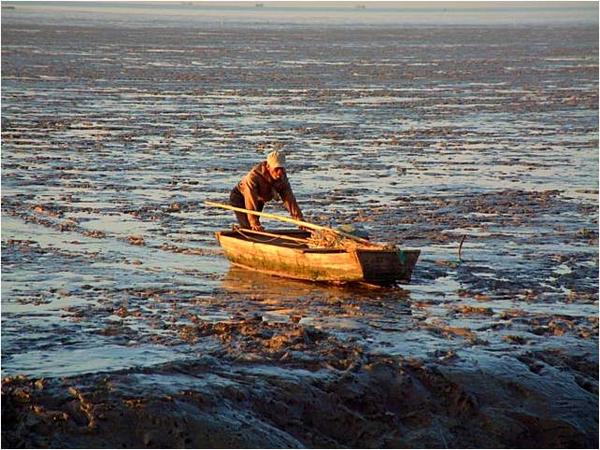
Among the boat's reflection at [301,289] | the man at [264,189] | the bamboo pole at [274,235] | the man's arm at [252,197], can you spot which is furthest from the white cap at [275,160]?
the boat's reflection at [301,289]

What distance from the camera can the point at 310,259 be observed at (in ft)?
46.0

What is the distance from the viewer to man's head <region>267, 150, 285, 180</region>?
1464 centimetres

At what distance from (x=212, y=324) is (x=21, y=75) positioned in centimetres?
3110

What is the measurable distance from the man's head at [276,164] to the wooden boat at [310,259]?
688mm

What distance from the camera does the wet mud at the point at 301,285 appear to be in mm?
9938

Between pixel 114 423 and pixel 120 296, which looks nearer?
pixel 114 423

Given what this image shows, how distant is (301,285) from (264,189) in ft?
5.01

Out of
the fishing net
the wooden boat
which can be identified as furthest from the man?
the fishing net

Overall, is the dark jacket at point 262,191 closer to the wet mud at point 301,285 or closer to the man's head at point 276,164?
the man's head at point 276,164

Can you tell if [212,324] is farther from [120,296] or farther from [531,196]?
[531,196]

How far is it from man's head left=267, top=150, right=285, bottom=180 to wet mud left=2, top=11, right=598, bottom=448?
3.66ft

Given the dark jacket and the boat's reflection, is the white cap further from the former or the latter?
the boat's reflection

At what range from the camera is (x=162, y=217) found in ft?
59.0

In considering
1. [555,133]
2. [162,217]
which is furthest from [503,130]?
[162,217]
